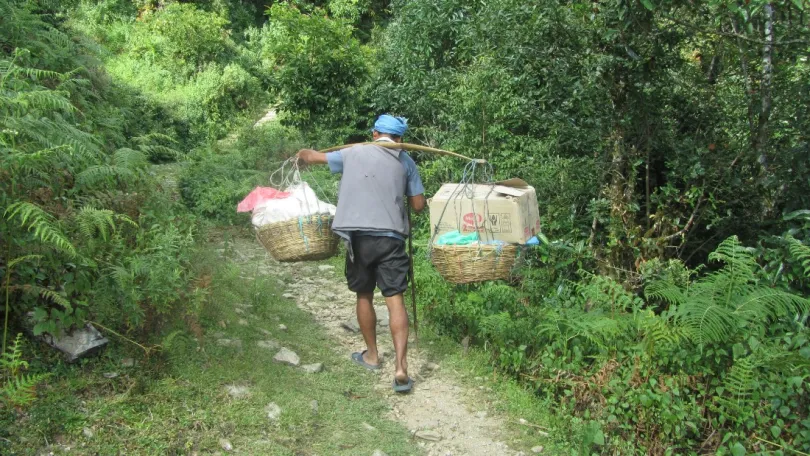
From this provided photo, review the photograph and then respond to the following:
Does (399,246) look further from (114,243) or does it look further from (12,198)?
(12,198)

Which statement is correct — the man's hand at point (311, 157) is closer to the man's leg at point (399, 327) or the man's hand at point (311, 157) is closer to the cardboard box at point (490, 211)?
the cardboard box at point (490, 211)

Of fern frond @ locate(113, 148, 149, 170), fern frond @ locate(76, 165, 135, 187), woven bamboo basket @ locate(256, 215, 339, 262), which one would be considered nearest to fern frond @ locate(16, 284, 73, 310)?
fern frond @ locate(76, 165, 135, 187)

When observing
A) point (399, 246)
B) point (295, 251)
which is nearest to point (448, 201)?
point (399, 246)

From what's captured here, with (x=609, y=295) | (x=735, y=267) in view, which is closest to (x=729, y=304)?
(x=735, y=267)

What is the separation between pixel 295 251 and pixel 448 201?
3.71ft

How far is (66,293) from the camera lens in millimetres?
4156

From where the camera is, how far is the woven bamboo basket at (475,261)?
15.5ft

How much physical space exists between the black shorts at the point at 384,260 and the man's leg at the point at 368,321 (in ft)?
0.66

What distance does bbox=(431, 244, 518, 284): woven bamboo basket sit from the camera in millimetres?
4730

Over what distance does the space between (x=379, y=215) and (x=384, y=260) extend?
1.11ft

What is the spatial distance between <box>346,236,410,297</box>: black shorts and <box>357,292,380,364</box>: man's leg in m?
0.20

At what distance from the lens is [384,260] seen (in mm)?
5062

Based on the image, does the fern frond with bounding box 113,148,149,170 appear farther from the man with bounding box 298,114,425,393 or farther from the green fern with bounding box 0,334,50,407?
the green fern with bounding box 0,334,50,407

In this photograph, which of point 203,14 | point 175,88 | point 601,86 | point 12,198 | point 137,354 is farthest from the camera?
point 203,14
